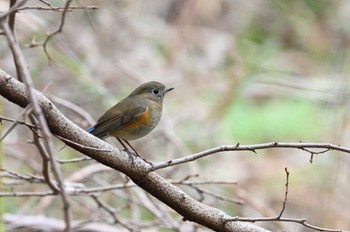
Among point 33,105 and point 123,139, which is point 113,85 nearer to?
point 123,139

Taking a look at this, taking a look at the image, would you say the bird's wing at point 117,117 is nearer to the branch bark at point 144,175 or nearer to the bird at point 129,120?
the bird at point 129,120

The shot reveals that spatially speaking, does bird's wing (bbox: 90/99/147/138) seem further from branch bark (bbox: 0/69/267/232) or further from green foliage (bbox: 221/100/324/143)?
green foliage (bbox: 221/100/324/143)

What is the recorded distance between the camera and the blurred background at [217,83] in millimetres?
5727

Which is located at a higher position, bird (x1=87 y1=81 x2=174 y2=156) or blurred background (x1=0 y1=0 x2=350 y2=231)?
blurred background (x1=0 y1=0 x2=350 y2=231)

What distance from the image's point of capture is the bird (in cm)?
330

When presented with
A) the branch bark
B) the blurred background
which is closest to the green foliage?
the blurred background

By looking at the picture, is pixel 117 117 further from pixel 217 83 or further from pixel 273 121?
pixel 217 83

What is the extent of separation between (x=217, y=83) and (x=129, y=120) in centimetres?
455

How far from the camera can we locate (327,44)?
29.4 feet

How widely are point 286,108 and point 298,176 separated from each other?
764 millimetres

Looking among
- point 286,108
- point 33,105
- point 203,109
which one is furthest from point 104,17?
point 33,105

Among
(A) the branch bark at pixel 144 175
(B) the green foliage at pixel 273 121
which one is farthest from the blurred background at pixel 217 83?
(A) the branch bark at pixel 144 175

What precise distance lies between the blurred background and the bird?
1.08m

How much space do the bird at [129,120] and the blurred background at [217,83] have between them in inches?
42.7
